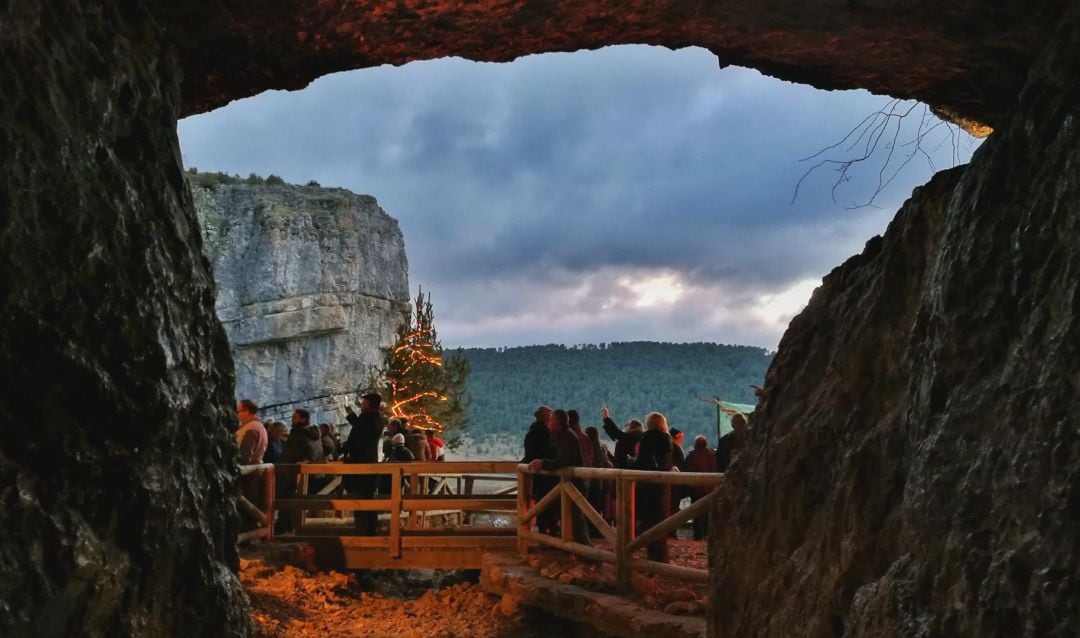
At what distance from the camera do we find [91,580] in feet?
10.1

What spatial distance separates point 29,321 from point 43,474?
0.55 meters

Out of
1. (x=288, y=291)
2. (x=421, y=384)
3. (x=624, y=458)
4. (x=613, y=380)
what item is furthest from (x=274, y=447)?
(x=613, y=380)

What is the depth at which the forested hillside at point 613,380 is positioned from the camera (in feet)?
188

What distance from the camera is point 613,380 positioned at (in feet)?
210

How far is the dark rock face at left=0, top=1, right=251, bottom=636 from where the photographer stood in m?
2.94

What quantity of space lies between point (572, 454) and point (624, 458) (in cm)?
193

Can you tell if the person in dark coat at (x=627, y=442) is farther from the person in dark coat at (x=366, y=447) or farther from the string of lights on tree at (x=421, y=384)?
the string of lights on tree at (x=421, y=384)

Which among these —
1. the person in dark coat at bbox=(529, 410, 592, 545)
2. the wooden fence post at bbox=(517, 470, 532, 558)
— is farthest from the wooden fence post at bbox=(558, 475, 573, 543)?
the wooden fence post at bbox=(517, 470, 532, 558)

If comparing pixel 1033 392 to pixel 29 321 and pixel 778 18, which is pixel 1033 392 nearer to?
pixel 778 18

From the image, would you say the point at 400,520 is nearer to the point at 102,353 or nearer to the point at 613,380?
the point at 102,353

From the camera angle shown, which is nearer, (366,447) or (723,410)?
(366,447)

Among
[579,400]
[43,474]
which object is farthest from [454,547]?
[579,400]

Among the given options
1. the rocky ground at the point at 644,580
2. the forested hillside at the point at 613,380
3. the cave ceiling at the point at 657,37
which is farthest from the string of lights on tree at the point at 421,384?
the forested hillside at the point at 613,380

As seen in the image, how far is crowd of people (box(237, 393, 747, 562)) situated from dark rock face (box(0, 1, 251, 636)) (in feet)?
13.5
